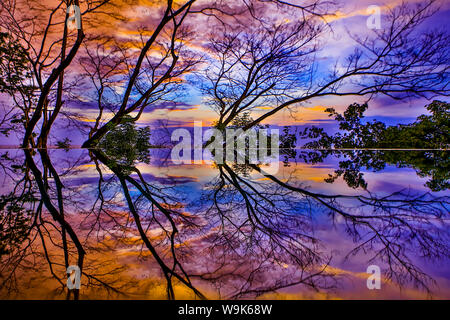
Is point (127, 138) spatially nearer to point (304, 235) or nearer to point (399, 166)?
point (399, 166)

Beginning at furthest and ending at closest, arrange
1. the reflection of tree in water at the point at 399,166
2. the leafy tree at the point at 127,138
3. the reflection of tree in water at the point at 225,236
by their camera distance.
A: the leafy tree at the point at 127,138 < the reflection of tree in water at the point at 399,166 < the reflection of tree in water at the point at 225,236

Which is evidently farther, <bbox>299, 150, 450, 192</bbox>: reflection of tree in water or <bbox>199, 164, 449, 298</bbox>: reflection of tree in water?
<bbox>299, 150, 450, 192</bbox>: reflection of tree in water

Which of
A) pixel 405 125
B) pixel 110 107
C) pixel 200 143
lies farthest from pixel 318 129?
pixel 110 107

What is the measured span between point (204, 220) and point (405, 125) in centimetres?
1187

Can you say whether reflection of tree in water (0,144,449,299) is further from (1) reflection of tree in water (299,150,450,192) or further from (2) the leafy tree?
(2) the leafy tree

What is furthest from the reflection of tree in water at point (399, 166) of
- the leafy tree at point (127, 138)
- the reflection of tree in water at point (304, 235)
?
the leafy tree at point (127, 138)

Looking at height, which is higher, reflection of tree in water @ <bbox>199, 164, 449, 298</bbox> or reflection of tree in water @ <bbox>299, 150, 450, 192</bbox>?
reflection of tree in water @ <bbox>299, 150, 450, 192</bbox>

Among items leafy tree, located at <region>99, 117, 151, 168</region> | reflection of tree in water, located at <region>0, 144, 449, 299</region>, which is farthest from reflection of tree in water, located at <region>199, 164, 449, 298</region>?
leafy tree, located at <region>99, 117, 151, 168</region>

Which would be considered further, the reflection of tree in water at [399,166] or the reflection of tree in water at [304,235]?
the reflection of tree in water at [399,166]

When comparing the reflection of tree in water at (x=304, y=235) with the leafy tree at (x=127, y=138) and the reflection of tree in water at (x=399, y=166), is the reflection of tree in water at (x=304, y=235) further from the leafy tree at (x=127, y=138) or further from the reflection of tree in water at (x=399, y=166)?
the leafy tree at (x=127, y=138)

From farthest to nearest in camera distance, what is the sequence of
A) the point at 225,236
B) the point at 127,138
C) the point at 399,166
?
1. the point at 127,138
2. the point at 399,166
3. the point at 225,236

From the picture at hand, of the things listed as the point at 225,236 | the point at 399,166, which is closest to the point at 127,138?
the point at 399,166

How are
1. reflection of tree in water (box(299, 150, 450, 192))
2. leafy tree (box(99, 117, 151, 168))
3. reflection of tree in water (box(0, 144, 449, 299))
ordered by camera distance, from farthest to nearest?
leafy tree (box(99, 117, 151, 168)), reflection of tree in water (box(299, 150, 450, 192)), reflection of tree in water (box(0, 144, 449, 299))

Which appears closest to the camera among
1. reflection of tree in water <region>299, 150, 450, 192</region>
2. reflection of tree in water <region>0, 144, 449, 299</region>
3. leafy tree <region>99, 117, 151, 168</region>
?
reflection of tree in water <region>0, 144, 449, 299</region>
